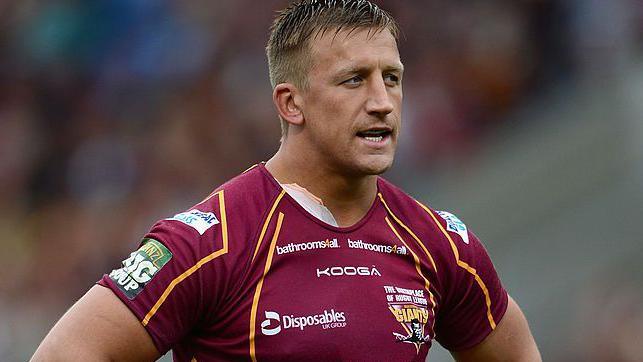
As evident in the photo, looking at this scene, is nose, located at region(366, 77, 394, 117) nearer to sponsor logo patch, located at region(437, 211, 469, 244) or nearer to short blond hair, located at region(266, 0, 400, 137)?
short blond hair, located at region(266, 0, 400, 137)

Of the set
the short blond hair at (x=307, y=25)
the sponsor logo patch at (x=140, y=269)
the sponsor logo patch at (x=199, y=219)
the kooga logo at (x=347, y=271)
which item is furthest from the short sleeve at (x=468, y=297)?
the sponsor logo patch at (x=140, y=269)

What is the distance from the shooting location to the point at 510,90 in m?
9.90

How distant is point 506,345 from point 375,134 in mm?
1055

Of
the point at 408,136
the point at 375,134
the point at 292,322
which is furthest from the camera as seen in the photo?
the point at 408,136

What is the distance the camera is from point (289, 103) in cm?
456

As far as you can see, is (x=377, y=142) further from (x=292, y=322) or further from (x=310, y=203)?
(x=292, y=322)

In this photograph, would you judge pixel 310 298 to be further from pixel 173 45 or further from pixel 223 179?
pixel 173 45

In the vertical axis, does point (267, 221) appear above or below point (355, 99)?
below

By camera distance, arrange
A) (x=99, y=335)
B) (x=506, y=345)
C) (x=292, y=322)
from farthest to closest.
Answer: (x=506, y=345), (x=292, y=322), (x=99, y=335)

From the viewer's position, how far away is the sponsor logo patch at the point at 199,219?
4.24 m

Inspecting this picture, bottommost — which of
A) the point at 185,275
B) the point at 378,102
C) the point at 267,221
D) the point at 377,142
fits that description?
the point at 185,275

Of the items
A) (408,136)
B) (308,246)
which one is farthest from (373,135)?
(408,136)

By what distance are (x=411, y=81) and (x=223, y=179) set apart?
1679 millimetres

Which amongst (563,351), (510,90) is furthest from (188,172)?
(563,351)
